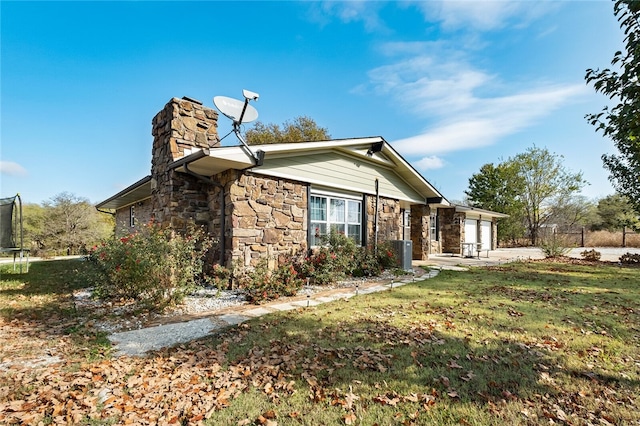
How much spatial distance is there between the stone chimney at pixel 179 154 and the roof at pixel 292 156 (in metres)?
0.48

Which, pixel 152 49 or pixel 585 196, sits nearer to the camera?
pixel 152 49

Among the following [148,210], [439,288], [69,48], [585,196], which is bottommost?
[439,288]

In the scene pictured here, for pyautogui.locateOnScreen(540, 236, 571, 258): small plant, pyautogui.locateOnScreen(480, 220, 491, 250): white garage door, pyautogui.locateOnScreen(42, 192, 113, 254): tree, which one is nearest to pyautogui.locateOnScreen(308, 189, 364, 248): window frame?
pyautogui.locateOnScreen(540, 236, 571, 258): small plant

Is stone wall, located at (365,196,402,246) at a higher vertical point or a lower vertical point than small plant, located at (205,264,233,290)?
higher

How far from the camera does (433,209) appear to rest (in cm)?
1719

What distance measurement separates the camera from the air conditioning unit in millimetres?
10212

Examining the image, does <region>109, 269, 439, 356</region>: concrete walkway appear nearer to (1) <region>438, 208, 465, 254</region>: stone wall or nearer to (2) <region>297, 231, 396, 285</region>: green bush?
(2) <region>297, 231, 396, 285</region>: green bush

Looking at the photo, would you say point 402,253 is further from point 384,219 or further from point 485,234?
point 485,234

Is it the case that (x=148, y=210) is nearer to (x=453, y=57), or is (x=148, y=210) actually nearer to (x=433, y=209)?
(x=453, y=57)

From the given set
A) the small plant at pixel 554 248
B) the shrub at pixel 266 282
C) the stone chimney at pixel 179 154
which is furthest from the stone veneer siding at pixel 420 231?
the stone chimney at pixel 179 154

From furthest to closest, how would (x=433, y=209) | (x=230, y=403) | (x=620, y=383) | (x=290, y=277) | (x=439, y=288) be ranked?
(x=433, y=209)
(x=439, y=288)
(x=290, y=277)
(x=620, y=383)
(x=230, y=403)

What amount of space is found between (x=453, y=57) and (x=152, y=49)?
936cm

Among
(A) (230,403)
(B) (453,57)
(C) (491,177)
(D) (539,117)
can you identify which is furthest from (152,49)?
(C) (491,177)

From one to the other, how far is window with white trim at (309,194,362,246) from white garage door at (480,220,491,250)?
14.5 metres
